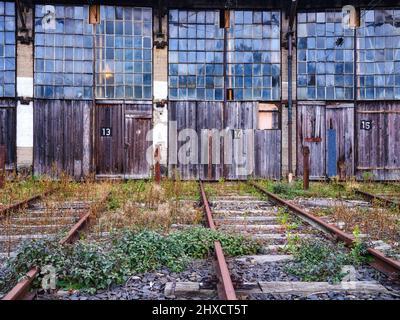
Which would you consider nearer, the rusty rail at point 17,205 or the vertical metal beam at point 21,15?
the rusty rail at point 17,205

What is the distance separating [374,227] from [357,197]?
4.48 metres

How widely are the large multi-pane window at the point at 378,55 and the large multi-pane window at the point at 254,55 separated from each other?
333 cm

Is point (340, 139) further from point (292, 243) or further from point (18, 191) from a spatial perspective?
point (292, 243)

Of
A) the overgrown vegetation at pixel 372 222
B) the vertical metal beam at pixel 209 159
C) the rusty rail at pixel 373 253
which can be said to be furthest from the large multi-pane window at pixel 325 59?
the rusty rail at pixel 373 253

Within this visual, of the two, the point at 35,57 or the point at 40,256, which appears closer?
the point at 40,256

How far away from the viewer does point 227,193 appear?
1166 centimetres

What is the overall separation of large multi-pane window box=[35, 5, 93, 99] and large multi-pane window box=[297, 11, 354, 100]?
27.6ft

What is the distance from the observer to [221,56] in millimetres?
16734

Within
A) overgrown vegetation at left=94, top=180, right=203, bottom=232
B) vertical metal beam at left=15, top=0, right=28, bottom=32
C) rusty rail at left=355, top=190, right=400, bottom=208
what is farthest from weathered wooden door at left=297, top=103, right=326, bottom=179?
vertical metal beam at left=15, top=0, right=28, bottom=32

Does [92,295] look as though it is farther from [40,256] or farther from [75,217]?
[75,217]

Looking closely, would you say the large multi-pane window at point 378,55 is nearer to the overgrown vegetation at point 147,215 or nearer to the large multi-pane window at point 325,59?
the large multi-pane window at point 325,59

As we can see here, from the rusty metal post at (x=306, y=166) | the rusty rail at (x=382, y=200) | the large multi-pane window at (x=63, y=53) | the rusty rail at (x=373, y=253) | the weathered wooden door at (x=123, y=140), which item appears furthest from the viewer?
the weathered wooden door at (x=123, y=140)

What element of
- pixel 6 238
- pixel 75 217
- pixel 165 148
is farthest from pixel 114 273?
pixel 165 148

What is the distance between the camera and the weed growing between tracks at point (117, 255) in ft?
12.9
